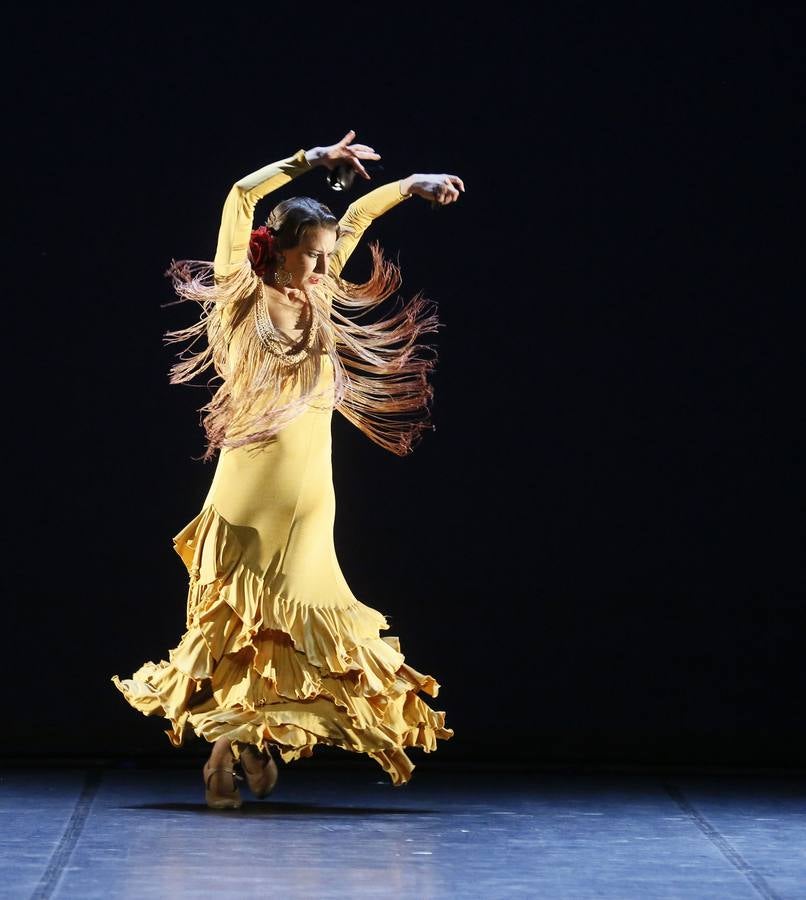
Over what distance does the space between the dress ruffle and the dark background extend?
2.76 ft

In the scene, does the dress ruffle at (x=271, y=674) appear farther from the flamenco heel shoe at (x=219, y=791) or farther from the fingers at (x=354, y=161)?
the fingers at (x=354, y=161)

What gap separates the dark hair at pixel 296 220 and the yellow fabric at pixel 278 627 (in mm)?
66

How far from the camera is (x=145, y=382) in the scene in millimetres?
4828

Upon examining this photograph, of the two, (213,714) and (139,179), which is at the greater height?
(139,179)

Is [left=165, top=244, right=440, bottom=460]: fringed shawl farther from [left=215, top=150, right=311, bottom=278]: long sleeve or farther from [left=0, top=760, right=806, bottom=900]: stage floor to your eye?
[left=0, top=760, right=806, bottom=900]: stage floor

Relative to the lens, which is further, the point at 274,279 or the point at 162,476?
the point at 162,476

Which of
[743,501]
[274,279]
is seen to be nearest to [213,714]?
[274,279]

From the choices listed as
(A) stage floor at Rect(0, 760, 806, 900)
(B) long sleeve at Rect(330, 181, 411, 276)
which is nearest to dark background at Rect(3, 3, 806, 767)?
(A) stage floor at Rect(0, 760, 806, 900)

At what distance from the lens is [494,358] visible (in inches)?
192

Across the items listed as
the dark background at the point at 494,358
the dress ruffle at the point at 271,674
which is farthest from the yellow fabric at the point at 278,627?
the dark background at the point at 494,358

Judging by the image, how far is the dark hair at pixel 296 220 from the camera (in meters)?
3.96

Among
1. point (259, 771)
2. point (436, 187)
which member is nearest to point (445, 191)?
point (436, 187)

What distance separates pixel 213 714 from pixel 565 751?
1.33 metres

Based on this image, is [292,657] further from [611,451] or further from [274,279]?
[611,451]
